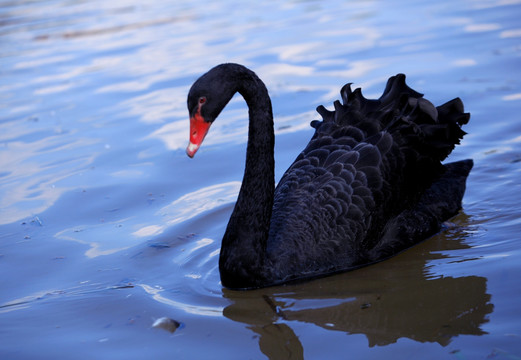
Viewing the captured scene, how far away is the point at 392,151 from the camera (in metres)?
4.72

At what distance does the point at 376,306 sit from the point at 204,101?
136cm

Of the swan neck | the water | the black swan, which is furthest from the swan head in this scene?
the water

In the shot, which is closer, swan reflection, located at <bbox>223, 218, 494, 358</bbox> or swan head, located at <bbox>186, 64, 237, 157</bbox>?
swan reflection, located at <bbox>223, 218, 494, 358</bbox>

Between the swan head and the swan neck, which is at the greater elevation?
the swan head

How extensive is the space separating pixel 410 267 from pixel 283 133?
9.10 ft

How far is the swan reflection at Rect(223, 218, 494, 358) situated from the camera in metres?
3.57

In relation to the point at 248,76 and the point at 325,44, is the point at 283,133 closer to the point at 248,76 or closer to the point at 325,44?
the point at 248,76

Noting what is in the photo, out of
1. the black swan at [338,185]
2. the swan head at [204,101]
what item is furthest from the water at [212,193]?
the swan head at [204,101]

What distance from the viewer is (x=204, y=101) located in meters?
3.92

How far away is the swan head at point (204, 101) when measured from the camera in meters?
3.90

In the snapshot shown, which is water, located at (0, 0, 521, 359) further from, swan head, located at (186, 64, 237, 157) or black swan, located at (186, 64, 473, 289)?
swan head, located at (186, 64, 237, 157)

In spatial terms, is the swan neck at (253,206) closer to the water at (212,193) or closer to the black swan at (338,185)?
the black swan at (338,185)

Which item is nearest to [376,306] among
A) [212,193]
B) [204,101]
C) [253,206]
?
[253,206]

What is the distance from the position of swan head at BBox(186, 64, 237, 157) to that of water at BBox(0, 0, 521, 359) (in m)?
0.93
